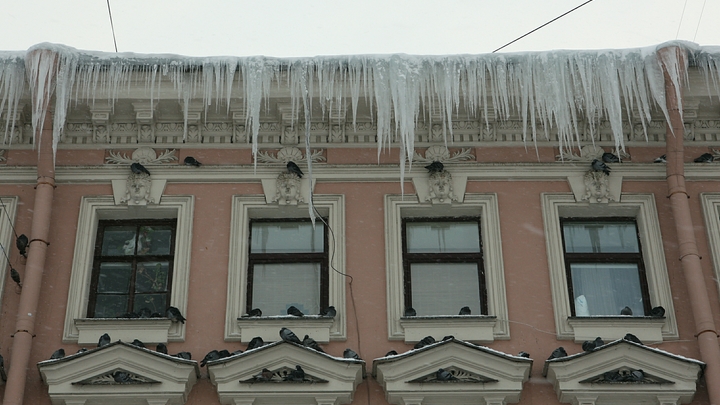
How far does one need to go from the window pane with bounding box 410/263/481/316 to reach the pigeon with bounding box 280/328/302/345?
1.38m

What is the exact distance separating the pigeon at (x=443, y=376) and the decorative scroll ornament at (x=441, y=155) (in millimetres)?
2631

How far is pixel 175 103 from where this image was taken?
13.1m

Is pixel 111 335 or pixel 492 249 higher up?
pixel 492 249

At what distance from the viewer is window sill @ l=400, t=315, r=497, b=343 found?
1179 centimetres

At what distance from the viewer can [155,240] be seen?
42.0 ft

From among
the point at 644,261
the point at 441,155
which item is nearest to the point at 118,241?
the point at 441,155

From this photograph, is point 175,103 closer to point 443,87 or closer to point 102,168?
point 102,168

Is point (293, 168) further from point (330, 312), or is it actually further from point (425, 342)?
point (425, 342)

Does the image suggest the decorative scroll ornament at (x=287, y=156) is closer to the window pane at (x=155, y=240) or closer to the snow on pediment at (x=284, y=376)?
the window pane at (x=155, y=240)

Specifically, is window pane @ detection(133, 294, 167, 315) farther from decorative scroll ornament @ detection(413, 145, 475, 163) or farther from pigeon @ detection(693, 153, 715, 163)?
pigeon @ detection(693, 153, 715, 163)

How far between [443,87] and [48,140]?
4192 millimetres

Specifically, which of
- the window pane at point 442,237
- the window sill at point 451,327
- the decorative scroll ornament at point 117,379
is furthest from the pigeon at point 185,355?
the window pane at point 442,237

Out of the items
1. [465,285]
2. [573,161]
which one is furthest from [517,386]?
[573,161]

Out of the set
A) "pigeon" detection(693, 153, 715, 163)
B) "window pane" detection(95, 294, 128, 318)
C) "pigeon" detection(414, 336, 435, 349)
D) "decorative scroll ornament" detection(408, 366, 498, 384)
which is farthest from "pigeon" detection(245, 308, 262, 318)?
"pigeon" detection(693, 153, 715, 163)
